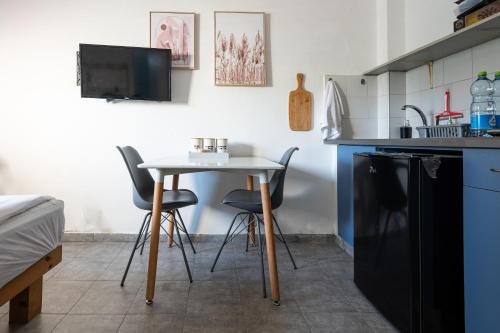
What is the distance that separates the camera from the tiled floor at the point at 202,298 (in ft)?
5.61

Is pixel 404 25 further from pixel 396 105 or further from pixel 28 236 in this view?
pixel 28 236

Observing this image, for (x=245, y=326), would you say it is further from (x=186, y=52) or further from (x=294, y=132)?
(x=186, y=52)

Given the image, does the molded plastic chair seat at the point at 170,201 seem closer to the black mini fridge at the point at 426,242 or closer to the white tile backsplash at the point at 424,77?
the black mini fridge at the point at 426,242

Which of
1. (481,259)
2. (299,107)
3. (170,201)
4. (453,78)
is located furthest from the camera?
(299,107)

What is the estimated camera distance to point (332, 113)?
306 cm

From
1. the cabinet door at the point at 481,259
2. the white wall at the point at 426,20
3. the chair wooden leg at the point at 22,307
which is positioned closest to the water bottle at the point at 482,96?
the white wall at the point at 426,20

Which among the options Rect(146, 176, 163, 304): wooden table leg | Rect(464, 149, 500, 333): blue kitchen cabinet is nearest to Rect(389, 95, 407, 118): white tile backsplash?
Rect(464, 149, 500, 333): blue kitchen cabinet

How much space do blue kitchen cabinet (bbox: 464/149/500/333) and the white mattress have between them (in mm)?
1745

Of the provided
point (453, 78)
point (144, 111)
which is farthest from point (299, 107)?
point (144, 111)

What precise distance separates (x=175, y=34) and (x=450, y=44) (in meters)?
2.15

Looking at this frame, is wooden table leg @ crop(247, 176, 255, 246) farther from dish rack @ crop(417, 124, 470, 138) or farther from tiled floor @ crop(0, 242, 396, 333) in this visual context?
dish rack @ crop(417, 124, 470, 138)

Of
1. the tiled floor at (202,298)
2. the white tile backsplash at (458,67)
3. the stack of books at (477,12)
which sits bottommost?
the tiled floor at (202,298)

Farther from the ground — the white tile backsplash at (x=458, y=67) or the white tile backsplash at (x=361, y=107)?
the white tile backsplash at (x=458, y=67)

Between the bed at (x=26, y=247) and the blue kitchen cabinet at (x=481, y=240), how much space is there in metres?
1.75
